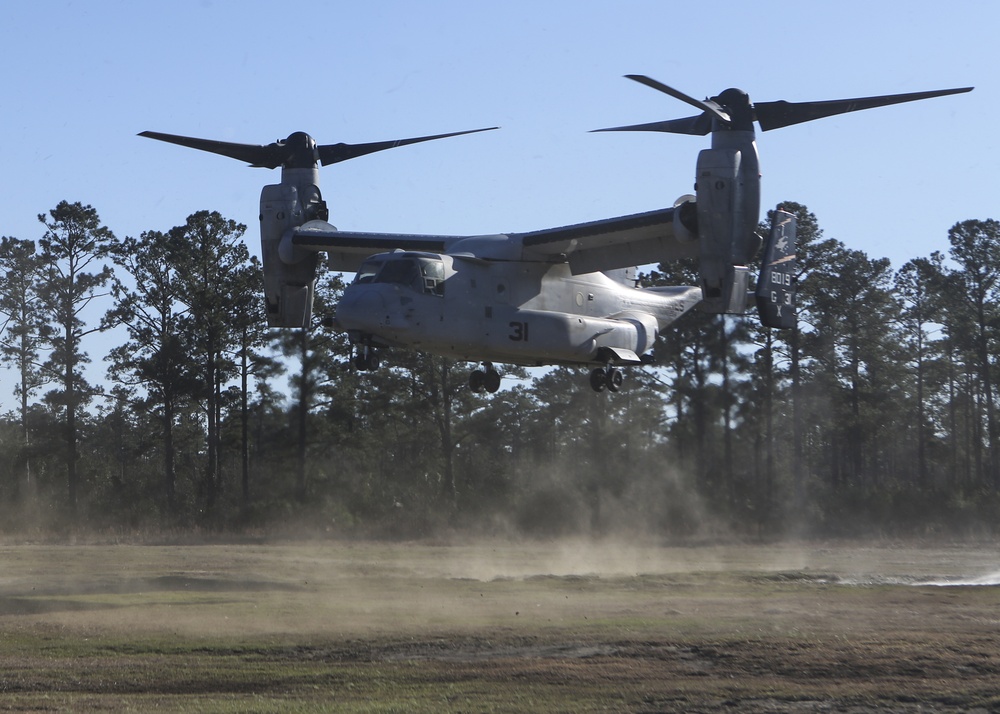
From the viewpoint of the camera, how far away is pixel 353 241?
1125 inches

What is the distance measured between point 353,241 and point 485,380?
201 inches

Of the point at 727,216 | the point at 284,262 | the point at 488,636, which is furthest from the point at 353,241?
the point at 488,636

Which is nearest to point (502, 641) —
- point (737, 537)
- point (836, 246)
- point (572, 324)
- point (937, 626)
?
point (937, 626)

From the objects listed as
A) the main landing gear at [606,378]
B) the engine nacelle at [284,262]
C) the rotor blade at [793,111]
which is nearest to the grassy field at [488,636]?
the main landing gear at [606,378]

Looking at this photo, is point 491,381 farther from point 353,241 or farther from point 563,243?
point 353,241

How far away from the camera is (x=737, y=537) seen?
4528 cm

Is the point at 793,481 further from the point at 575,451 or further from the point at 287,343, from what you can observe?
the point at 287,343

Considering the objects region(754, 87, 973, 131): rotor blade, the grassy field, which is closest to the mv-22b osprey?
region(754, 87, 973, 131): rotor blade

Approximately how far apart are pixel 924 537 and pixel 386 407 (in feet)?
72.4

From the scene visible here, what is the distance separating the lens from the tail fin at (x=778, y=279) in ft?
82.1

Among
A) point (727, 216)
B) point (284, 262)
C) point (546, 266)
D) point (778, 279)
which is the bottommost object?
point (778, 279)

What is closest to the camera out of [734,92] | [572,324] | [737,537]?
[734,92]

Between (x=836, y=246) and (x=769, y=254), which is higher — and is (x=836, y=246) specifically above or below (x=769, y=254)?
above

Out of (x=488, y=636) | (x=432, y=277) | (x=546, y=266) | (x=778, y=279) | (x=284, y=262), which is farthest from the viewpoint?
(x=284, y=262)
